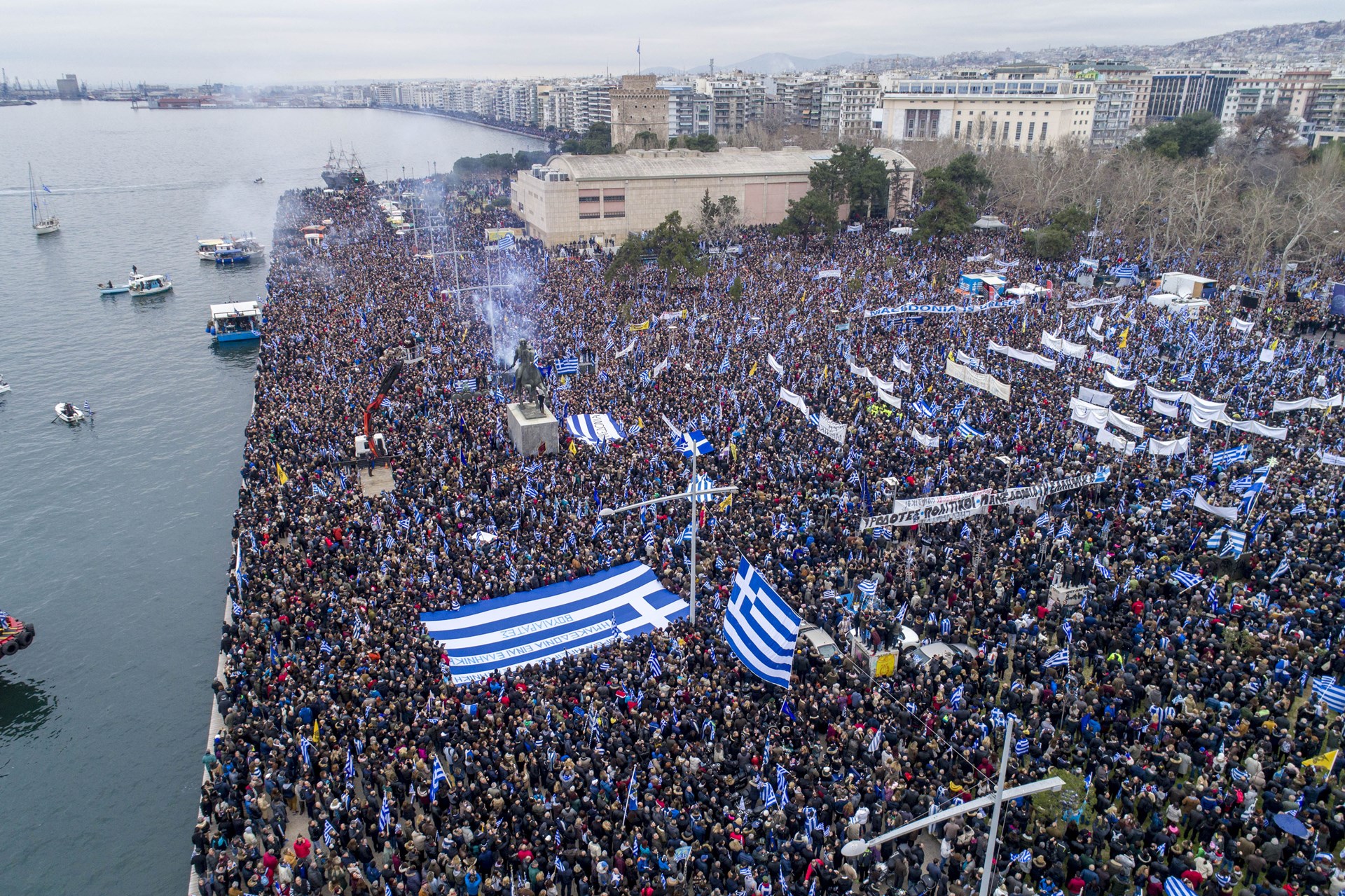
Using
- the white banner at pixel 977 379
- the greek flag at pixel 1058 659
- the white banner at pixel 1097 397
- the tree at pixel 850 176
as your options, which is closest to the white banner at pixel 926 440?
the white banner at pixel 977 379

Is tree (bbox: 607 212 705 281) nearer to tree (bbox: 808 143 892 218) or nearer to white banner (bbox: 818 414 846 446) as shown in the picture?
tree (bbox: 808 143 892 218)

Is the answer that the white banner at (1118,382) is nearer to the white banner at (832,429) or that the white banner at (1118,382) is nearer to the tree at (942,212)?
the white banner at (832,429)

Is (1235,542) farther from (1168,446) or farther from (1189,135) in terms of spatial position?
(1189,135)

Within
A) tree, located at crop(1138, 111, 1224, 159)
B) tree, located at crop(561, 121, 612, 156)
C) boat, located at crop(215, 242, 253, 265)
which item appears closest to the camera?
tree, located at crop(1138, 111, 1224, 159)

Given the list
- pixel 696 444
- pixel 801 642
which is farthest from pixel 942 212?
pixel 801 642

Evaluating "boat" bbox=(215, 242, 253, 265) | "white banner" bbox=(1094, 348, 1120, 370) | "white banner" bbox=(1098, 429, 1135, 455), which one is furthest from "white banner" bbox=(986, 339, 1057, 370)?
"boat" bbox=(215, 242, 253, 265)

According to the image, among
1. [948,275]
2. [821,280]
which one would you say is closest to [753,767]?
[821,280]
